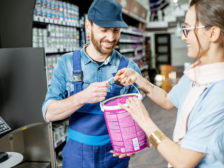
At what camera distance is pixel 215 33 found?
104 centimetres

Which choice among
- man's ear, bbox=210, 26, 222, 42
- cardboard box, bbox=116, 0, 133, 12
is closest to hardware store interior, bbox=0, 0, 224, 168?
man's ear, bbox=210, 26, 222, 42

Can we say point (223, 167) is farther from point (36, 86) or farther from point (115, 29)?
point (36, 86)

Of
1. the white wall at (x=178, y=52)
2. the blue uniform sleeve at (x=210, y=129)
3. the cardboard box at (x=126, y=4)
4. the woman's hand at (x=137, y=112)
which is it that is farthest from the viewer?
the white wall at (x=178, y=52)

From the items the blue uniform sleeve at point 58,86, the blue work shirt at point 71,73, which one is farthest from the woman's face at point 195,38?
the blue uniform sleeve at point 58,86

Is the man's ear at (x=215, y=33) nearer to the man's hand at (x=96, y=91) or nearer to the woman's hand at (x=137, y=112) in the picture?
the woman's hand at (x=137, y=112)

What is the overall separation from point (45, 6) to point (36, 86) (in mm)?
1377

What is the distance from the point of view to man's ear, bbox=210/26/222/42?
1.04m

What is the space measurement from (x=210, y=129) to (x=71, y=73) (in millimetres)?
946

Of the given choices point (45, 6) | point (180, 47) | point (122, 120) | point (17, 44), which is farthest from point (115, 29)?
point (180, 47)

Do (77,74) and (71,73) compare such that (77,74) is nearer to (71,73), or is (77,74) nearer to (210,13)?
(71,73)

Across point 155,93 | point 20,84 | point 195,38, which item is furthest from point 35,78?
point 195,38

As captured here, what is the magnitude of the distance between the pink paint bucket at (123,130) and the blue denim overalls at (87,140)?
26 cm

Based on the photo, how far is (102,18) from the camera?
1507 mm

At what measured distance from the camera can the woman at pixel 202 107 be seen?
1.00 meters
